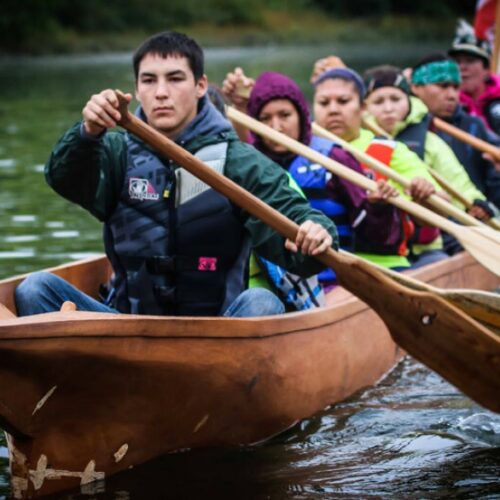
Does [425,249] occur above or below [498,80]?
below

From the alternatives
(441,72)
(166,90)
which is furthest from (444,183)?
(166,90)

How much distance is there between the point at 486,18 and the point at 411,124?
573 cm

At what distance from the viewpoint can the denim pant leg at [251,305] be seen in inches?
212

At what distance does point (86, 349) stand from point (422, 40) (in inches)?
1950

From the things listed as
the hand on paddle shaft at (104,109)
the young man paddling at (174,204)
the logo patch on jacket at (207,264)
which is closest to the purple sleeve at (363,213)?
the young man paddling at (174,204)

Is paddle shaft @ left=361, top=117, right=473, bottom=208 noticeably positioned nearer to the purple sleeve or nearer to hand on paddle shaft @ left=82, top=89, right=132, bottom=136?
the purple sleeve

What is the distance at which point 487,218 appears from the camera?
26.7 ft

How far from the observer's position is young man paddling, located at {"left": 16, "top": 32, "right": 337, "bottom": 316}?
5.24 m

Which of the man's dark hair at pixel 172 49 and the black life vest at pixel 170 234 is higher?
the man's dark hair at pixel 172 49

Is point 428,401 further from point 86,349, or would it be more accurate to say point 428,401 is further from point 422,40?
point 422,40

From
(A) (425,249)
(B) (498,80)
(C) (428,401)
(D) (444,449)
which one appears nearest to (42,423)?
(D) (444,449)

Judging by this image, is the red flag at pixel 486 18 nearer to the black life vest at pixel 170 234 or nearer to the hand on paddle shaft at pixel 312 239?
the black life vest at pixel 170 234

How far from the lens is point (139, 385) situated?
482 centimetres

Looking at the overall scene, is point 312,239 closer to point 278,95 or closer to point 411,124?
point 278,95
